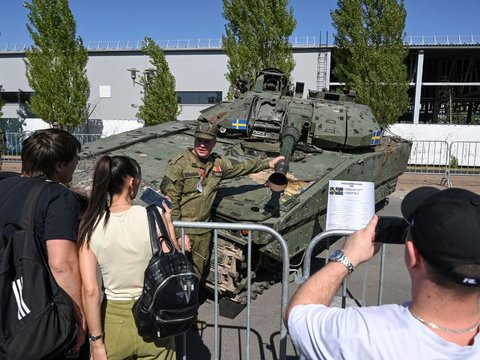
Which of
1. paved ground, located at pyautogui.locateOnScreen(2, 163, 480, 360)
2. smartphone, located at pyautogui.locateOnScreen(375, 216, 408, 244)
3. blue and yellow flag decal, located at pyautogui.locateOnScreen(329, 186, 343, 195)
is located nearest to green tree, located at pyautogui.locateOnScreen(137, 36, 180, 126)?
paved ground, located at pyautogui.locateOnScreen(2, 163, 480, 360)

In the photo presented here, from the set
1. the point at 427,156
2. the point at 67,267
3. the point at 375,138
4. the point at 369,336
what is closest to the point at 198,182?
the point at 67,267

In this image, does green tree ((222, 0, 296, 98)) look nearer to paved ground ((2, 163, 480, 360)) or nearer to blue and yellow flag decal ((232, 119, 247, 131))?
blue and yellow flag decal ((232, 119, 247, 131))

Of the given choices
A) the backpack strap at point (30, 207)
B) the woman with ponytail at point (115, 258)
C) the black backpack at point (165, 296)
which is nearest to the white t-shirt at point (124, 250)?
the woman with ponytail at point (115, 258)

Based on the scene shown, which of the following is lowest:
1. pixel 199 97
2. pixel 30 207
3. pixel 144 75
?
pixel 30 207

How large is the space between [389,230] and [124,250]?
149 centimetres

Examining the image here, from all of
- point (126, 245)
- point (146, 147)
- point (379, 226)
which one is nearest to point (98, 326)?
point (126, 245)

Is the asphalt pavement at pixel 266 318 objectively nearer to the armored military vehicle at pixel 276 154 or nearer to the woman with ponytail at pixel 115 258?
the armored military vehicle at pixel 276 154

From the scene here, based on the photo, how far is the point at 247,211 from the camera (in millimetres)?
→ 5281

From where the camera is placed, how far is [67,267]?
2.38 meters

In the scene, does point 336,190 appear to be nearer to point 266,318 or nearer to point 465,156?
point 266,318

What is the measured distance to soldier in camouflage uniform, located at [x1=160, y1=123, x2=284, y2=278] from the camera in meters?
4.89

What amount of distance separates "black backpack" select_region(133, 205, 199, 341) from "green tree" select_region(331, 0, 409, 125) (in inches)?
726

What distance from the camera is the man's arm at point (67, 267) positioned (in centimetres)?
233

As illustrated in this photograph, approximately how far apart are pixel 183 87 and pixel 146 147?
52.8ft
